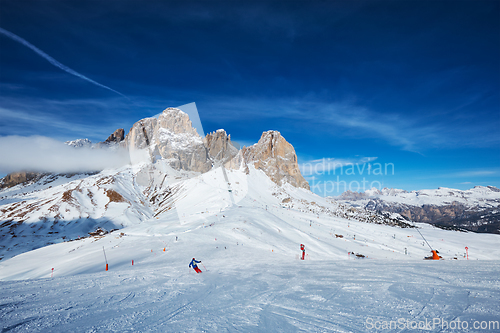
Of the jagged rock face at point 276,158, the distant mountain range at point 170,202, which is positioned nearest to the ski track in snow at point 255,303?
the distant mountain range at point 170,202

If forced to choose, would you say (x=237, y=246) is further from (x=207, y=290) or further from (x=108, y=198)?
(x=108, y=198)

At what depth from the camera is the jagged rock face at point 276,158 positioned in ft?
476

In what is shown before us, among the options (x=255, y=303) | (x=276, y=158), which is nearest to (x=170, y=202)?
(x=276, y=158)

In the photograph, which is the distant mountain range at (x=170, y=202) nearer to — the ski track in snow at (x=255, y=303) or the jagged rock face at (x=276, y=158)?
the jagged rock face at (x=276, y=158)

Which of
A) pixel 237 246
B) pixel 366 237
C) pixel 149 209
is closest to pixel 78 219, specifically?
pixel 149 209

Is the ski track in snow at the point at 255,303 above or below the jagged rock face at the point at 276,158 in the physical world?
below

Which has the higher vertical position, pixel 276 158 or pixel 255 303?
pixel 276 158

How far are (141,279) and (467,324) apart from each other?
1352 cm

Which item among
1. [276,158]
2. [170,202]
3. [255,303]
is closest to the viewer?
[255,303]

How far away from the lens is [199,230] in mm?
37031

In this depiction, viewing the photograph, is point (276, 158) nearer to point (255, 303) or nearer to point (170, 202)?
point (170, 202)

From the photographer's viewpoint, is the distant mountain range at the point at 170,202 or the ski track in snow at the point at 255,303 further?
the distant mountain range at the point at 170,202

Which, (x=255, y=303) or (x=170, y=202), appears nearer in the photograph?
(x=255, y=303)

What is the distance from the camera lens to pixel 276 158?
152 meters
